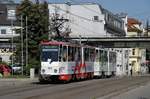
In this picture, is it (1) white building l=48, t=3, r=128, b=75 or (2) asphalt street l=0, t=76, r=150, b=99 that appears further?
(1) white building l=48, t=3, r=128, b=75

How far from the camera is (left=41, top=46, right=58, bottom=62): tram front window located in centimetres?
4494

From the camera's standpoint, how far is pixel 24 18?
7512cm

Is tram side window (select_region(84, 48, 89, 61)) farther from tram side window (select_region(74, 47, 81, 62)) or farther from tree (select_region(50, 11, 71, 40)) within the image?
tree (select_region(50, 11, 71, 40))

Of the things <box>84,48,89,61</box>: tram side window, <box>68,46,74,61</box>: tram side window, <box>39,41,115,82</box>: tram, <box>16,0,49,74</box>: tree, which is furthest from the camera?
<box>16,0,49,74</box>: tree

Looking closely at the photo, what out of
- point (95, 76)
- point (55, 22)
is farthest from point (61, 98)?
point (55, 22)

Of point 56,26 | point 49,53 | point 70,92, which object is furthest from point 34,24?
point 70,92

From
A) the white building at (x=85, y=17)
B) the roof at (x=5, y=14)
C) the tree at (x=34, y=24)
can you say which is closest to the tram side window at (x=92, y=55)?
the tree at (x=34, y=24)

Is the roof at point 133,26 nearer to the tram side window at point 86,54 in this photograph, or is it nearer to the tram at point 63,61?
the tram side window at point 86,54

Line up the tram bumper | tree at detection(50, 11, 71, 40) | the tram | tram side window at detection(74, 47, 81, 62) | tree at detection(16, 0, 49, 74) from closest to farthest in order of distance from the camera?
the tram < the tram bumper < tram side window at detection(74, 47, 81, 62) < tree at detection(50, 11, 71, 40) < tree at detection(16, 0, 49, 74)

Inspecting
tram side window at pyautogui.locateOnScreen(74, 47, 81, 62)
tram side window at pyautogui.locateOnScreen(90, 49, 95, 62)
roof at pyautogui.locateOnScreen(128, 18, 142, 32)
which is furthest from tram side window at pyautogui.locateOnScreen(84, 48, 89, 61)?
roof at pyautogui.locateOnScreen(128, 18, 142, 32)

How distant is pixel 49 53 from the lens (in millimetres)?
45156

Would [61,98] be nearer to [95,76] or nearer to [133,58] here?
[95,76]

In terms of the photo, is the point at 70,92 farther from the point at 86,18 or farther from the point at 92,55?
the point at 86,18

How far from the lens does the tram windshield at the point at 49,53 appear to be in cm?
4491
